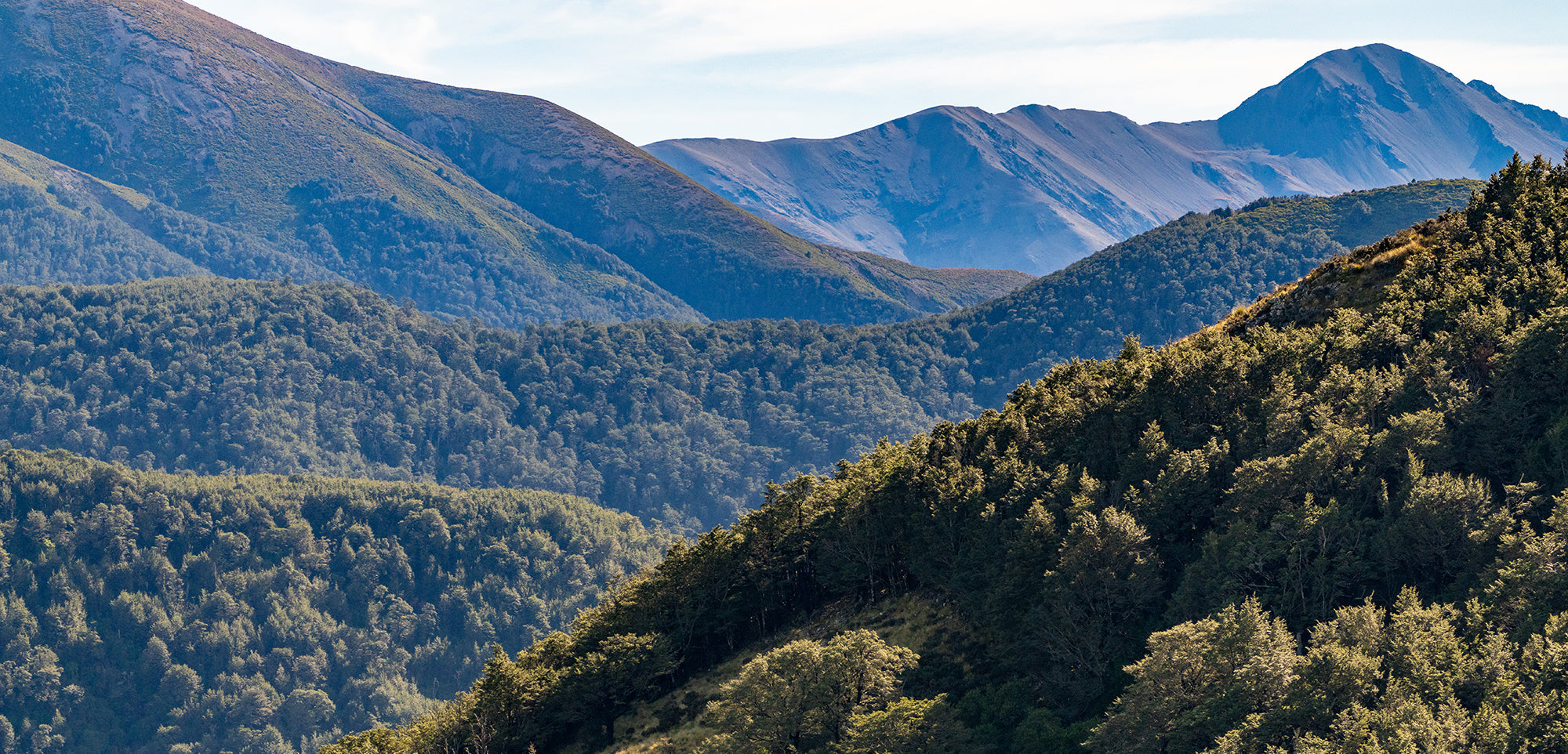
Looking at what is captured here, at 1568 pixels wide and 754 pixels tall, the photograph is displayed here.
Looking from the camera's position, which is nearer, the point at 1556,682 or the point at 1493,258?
the point at 1556,682

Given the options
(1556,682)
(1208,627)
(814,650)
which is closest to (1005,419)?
(814,650)

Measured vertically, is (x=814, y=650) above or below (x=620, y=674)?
above

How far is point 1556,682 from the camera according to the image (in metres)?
60.8

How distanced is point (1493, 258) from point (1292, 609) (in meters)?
43.3

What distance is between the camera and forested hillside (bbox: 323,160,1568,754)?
67.7 metres

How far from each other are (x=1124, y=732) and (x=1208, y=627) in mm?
7725

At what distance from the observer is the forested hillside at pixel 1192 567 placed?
222 ft

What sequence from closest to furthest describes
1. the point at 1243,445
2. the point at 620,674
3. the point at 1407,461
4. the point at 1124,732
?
the point at 1124,732 → the point at 1407,461 → the point at 1243,445 → the point at 620,674

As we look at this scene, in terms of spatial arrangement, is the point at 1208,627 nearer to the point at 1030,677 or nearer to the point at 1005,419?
the point at 1030,677

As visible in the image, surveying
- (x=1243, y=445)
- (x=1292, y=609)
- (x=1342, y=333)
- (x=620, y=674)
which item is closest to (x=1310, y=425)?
(x=1243, y=445)

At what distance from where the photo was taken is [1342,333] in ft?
332

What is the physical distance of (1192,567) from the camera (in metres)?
83.9

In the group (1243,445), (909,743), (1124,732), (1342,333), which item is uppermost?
(1342,333)

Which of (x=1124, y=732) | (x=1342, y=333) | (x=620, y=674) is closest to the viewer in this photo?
(x=1124, y=732)
